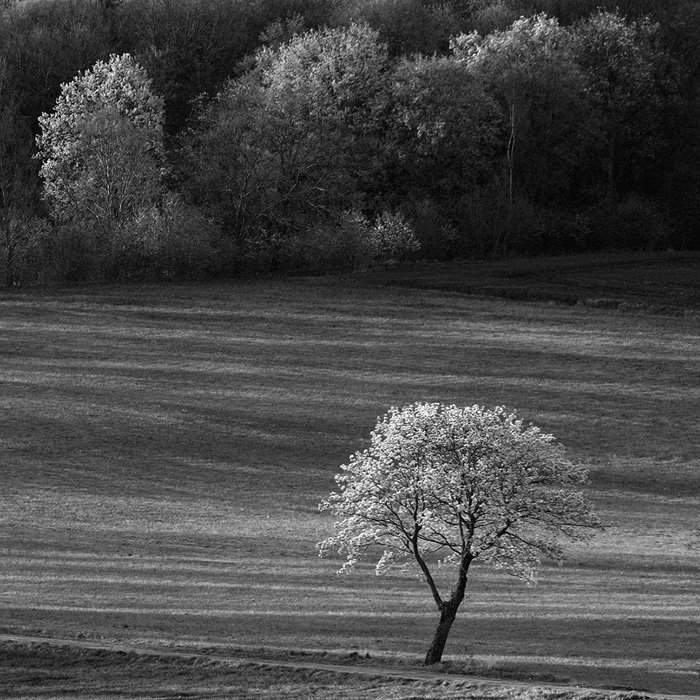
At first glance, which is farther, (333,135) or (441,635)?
(333,135)

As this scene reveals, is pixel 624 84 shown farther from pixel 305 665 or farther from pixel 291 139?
pixel 305 665

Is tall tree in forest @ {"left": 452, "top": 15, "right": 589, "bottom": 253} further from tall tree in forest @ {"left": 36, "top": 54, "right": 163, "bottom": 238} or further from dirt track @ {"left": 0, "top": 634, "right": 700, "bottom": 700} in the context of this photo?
dirt track @ {"left": 0, "top": 634, "right": 700, "bottom": 700}

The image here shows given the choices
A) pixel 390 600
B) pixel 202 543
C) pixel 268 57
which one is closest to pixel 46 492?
pixel 202 543

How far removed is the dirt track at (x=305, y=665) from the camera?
2044 cm

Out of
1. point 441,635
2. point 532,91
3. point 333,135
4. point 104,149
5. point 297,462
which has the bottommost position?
point 297,462

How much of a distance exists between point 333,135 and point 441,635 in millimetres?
53481

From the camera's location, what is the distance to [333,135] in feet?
238

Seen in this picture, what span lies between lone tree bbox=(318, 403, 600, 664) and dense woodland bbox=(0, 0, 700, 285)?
147 ft

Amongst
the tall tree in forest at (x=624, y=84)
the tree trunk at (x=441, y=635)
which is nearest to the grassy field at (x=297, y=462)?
the tree trunk at (x=441, y=635)

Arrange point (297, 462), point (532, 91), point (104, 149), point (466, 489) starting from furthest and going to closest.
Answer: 1. point (532, 91)
2. point (104, 149)
3. point (297, 462)
4. point (466, 489)

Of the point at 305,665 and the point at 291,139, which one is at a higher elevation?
the point at 291,139

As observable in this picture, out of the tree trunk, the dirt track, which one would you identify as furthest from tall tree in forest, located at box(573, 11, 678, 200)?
the dirt track

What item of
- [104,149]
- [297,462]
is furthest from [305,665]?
[104,149]

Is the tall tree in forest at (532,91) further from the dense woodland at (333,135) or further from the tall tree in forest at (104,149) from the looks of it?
the tall tree in forest at (104,149)
